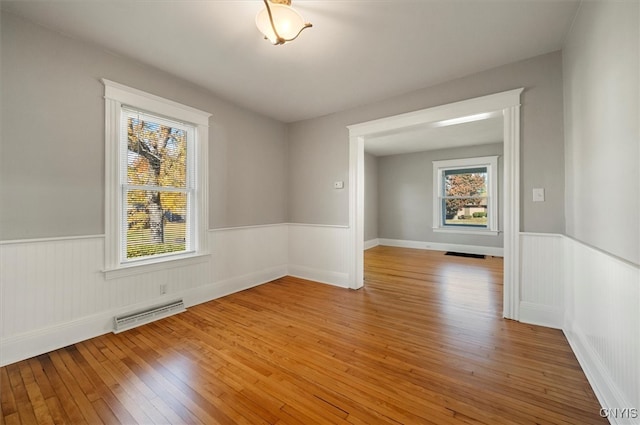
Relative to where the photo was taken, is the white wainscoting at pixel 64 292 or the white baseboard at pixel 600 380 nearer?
the white baseboard at pixel 600 380

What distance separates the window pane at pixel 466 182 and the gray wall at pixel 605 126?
430 cm

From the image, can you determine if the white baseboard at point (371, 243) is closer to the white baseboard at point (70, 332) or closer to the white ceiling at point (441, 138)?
the white ceiling at point (441, 138)

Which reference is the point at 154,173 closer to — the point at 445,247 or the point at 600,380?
the point at 600,380

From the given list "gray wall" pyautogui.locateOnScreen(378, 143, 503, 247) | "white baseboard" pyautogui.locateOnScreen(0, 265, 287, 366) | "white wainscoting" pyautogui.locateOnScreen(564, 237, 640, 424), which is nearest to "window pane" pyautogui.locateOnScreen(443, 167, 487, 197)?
"gray wall" pyautogui.locateOnScreen(378, 143, 503, 247)

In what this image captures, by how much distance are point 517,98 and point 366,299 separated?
9.07 feet

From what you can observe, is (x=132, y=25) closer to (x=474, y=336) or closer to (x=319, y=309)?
(x=319, y=309)

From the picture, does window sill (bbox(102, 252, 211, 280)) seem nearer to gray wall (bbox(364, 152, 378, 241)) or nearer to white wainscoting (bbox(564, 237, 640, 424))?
white wainscoting (bbox(564, 237, 640, 424))

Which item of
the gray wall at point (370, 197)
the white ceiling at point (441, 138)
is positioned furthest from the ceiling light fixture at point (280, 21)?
the gray wall at point (370, 197)

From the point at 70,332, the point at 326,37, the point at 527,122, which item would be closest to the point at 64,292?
the point at 70,332

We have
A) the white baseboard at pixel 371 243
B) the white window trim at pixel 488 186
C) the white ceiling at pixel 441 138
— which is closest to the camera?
the white ceiling at pixel 441 138

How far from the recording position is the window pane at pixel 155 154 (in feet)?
8.63

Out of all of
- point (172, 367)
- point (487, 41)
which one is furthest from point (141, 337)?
point (487, 41)

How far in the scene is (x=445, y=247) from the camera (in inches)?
257

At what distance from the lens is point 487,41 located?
7.46 feet
